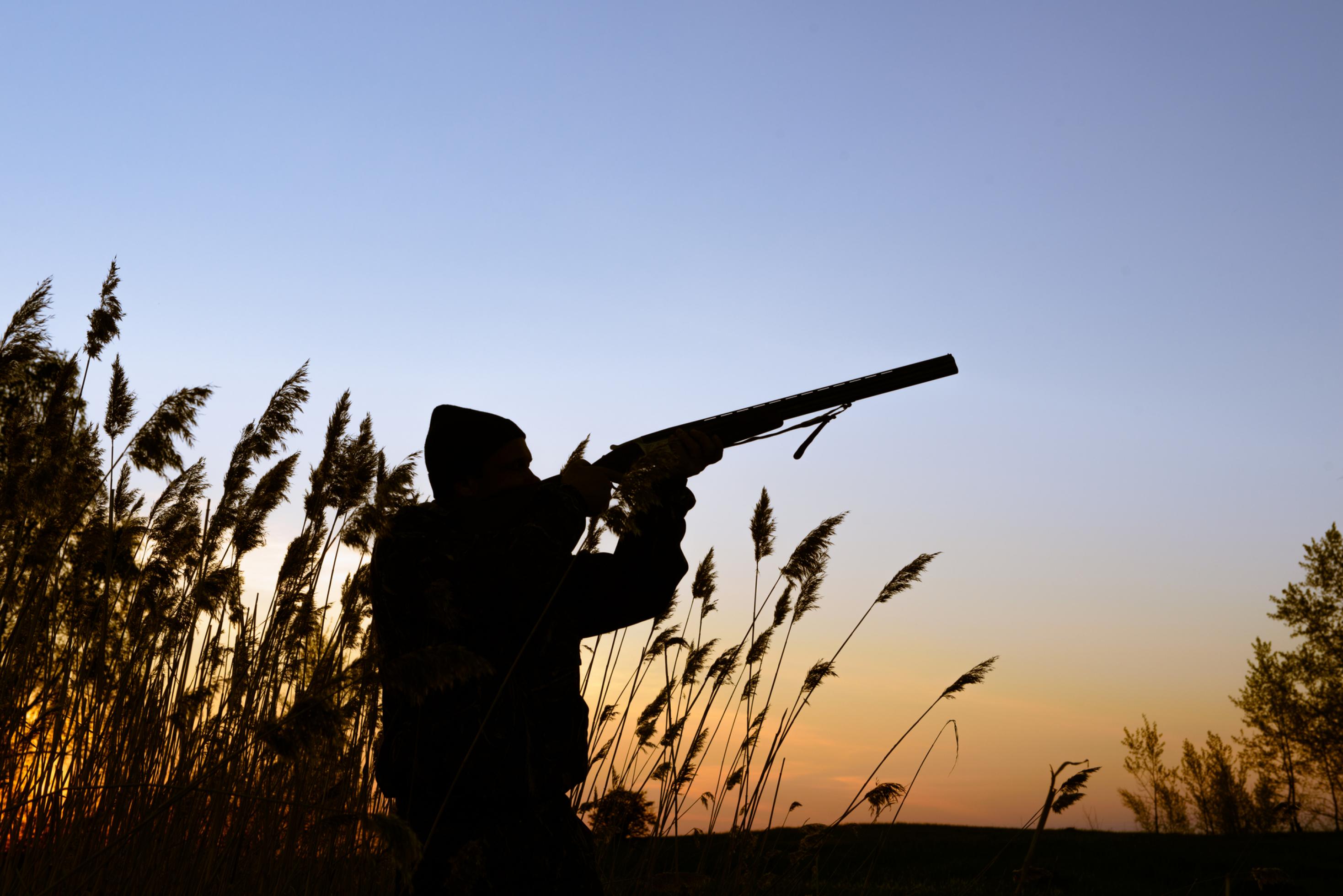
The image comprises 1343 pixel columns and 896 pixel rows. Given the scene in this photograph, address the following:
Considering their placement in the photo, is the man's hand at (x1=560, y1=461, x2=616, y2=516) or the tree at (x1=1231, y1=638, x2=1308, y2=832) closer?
the man's hand at (x1=560, y1=461, x2=616, y2=516)

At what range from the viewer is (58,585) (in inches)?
171

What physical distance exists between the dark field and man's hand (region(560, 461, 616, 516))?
406cm

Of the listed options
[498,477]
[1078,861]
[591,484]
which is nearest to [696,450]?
[591,484]

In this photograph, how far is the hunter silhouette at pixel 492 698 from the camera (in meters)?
2.45

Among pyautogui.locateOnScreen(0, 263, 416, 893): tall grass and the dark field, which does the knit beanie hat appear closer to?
pyautogui.locateOnScreen(0, 263, 416, 893): tall grass

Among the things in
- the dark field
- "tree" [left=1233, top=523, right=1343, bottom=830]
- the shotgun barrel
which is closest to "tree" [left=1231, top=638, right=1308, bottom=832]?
"tree" [left=1233, top=523, right=1343, bottom=830]

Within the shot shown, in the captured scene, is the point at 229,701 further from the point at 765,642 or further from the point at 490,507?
the point at 765,642

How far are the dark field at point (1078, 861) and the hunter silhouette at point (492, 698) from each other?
3.92 m

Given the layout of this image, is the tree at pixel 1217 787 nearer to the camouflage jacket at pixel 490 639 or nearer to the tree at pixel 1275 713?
the tree at pixel 1275 713

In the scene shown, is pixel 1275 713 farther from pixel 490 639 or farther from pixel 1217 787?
pixel 490 639

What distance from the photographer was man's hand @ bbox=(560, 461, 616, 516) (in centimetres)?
283

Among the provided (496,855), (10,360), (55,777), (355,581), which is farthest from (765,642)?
(10,360)

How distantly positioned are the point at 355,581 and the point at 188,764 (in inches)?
49.1

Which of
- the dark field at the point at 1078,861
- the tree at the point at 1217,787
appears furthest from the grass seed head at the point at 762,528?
the tree at the point at 1217,787
